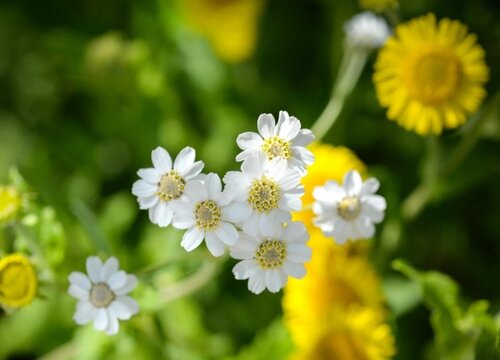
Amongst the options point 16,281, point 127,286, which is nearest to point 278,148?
point 127,286

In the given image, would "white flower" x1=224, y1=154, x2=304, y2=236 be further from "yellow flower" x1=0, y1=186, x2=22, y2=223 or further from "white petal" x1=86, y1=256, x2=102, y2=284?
"yellow flower" x1=0, y1=186, x2=22, y2=223

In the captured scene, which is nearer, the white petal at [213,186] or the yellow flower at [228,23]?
the white petal at [213,186]

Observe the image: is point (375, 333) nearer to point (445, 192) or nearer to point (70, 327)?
point (445, 192)

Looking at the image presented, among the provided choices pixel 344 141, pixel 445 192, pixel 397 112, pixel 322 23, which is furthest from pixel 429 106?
pixel 322 23

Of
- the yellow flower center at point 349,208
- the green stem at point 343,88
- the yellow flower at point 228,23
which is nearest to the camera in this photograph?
the yellow flower center at point 349,208

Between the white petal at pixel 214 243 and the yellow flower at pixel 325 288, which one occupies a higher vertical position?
the yellow flower at pixel 325 288

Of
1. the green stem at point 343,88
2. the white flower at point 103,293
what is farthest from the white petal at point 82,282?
the green stem at point 343,88

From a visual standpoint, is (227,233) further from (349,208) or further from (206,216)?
(349,208)

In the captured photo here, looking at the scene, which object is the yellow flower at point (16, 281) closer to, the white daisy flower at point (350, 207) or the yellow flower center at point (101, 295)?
the yellow flower center at point (101, 295)
